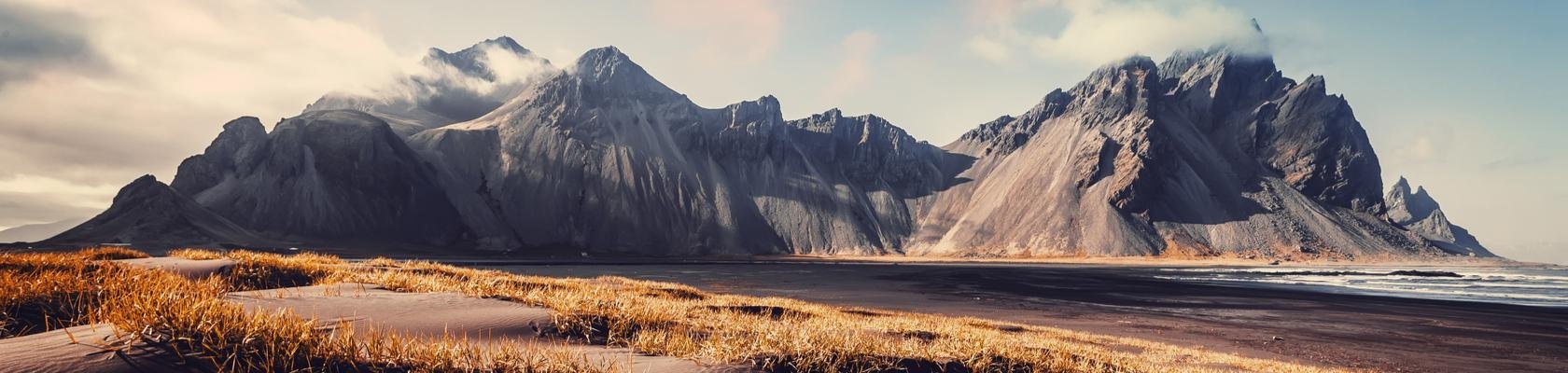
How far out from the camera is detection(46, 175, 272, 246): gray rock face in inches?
3792

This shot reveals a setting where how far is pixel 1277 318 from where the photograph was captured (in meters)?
41.0

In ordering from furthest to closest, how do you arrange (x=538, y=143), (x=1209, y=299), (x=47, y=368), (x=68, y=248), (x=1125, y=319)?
(x=538, y=143) → (x=68, y=248) → (x=1209, y=299) → (x=1125, y=319) → (x=47, y=368)

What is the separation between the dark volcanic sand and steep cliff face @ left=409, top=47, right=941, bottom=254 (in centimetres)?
10032

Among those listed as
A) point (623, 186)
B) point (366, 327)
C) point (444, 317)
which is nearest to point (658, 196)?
point (623, 186)

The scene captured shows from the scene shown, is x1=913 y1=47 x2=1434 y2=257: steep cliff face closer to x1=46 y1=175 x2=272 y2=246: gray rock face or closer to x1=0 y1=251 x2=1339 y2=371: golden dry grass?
x1=46 y1=175 x2=272 y2=246: gray rock face

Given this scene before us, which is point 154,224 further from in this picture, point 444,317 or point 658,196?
point 444,317

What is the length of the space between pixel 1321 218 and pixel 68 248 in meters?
250

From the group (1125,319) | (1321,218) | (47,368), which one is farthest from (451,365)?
(1321,218)

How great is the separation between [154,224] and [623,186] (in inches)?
3429

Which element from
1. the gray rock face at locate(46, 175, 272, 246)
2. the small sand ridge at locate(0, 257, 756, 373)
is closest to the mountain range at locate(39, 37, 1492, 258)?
the gray rock face at locate(46, 175, 272, 246)

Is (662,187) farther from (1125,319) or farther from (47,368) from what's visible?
(47,368)

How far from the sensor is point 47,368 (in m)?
4.77

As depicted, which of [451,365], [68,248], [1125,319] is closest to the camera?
[451,365]

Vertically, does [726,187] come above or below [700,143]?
below
